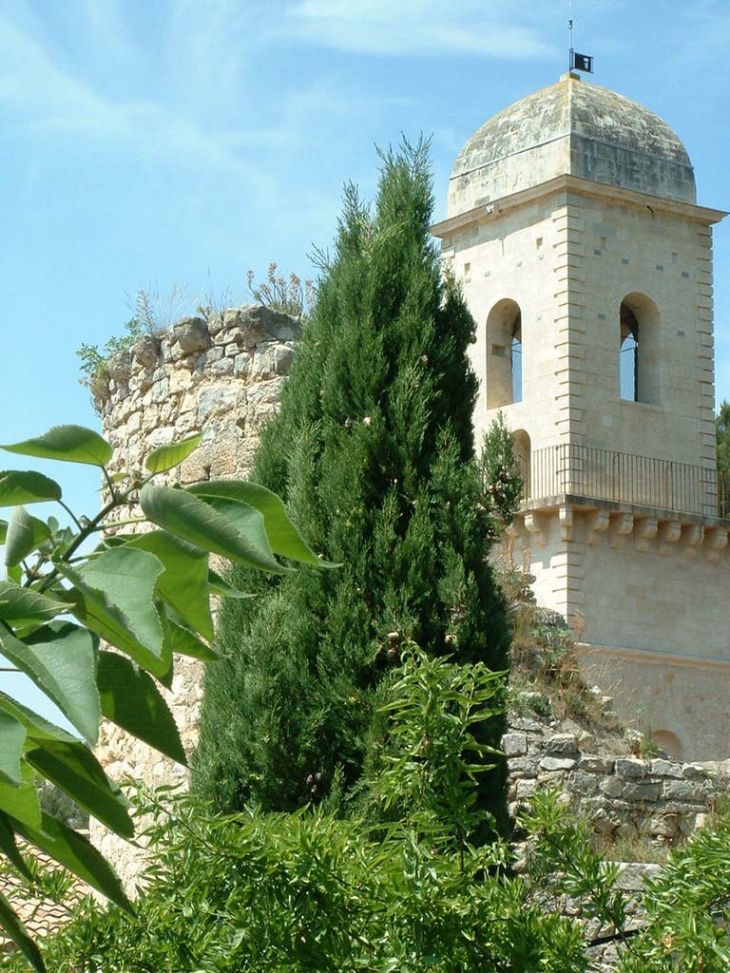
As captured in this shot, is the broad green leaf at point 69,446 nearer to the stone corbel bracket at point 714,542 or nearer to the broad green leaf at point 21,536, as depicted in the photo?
the broad green leaf at point 21,536

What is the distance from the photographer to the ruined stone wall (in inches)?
309

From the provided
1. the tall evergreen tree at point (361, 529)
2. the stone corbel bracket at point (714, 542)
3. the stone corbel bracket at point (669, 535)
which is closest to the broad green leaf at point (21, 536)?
the tall evergreen tree at point (361, 529)

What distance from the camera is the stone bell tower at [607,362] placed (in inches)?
967

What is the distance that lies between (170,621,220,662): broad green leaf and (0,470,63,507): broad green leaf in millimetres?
182

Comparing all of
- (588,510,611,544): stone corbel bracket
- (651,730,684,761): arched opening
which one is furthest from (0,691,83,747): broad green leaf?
(588,510,611,544): stone corbel bracket

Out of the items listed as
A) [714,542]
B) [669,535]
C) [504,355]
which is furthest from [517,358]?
[714,542]

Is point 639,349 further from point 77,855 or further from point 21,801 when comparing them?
point 21,801

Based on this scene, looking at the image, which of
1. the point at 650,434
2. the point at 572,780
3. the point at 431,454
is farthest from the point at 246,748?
the point at 650,434

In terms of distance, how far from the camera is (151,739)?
4.99ft

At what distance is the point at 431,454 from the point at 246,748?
1.54 m

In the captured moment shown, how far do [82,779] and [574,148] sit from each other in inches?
1010

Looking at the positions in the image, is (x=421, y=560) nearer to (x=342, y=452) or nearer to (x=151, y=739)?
(x=342, y=452)

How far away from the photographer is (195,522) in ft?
4.68

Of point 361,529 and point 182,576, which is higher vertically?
point 361,529
